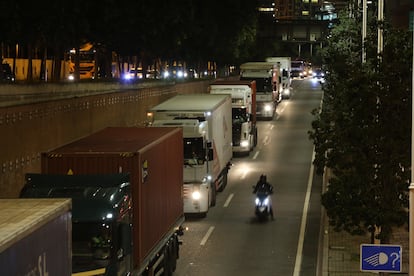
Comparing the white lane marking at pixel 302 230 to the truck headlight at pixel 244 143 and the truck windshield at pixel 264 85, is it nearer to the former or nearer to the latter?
the truck headlight at pixel 244 143

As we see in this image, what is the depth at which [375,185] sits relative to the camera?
18.3m

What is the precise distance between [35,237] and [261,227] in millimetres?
20368

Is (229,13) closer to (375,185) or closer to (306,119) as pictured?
(306,119)

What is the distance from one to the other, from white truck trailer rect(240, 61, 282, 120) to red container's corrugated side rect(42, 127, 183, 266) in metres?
40.1

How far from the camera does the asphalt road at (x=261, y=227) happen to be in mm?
22750

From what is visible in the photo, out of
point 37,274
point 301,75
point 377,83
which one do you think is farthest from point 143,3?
point 301,75

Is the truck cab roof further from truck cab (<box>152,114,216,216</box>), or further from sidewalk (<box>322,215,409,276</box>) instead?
truck cab (<box>152,114,216,216</box>)

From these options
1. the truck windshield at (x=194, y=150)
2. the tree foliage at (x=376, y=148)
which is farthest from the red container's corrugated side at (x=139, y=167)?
the truck windshield at (x=194, y=150)

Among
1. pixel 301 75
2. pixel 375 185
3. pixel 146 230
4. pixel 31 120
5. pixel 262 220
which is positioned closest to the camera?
pixel 146 230

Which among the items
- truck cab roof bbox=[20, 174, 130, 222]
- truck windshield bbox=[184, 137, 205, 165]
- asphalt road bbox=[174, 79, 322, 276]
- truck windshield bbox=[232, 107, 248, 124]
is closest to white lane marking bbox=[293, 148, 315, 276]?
asphalt road bbox=[174, 79, 322, 276]

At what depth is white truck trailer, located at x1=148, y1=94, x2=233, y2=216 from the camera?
29.0 metres

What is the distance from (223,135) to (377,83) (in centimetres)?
1612

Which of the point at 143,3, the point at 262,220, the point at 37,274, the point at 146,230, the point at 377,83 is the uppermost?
the point at 143,3

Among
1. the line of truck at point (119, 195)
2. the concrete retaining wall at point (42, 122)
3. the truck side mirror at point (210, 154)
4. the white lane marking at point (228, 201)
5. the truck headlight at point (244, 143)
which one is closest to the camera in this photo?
the line of truck at point (119, 195)
